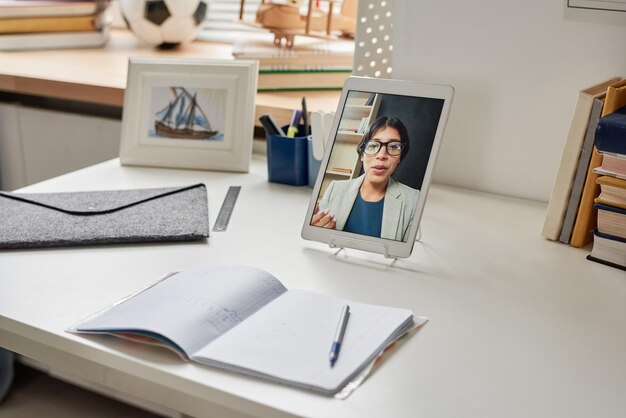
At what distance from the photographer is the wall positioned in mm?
1146

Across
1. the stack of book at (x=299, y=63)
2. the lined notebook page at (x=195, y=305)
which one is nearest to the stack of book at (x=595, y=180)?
the lined notebook page at (x=195, y=305)

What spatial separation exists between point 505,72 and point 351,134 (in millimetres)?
301

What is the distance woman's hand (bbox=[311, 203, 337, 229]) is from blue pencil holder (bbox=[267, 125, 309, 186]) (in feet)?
0.73

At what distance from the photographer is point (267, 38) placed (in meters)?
1.73

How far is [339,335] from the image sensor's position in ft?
2.51

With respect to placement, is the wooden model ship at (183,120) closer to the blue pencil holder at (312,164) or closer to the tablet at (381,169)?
the blue pencil holder at (312,164)

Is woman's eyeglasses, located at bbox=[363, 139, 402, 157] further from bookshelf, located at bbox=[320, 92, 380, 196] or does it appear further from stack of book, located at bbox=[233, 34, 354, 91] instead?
stack of book, located at bbox=[233, 34, 354, 91]

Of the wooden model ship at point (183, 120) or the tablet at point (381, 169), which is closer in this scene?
the tablet at point (381, 169)

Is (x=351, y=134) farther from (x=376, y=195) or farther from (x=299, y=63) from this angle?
(x=299, y=63)

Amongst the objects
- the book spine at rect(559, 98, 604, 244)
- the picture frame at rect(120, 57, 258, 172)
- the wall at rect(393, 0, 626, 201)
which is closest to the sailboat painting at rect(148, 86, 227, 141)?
the picture frame at rect(120, 57, 258, 172)

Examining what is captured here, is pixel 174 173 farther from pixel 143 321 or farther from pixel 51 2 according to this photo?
pixel 51 2

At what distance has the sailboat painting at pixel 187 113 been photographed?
4.38 feet

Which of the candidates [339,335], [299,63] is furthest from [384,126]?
[299,63]

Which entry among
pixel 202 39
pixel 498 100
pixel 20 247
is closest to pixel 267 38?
pixel 202 39
